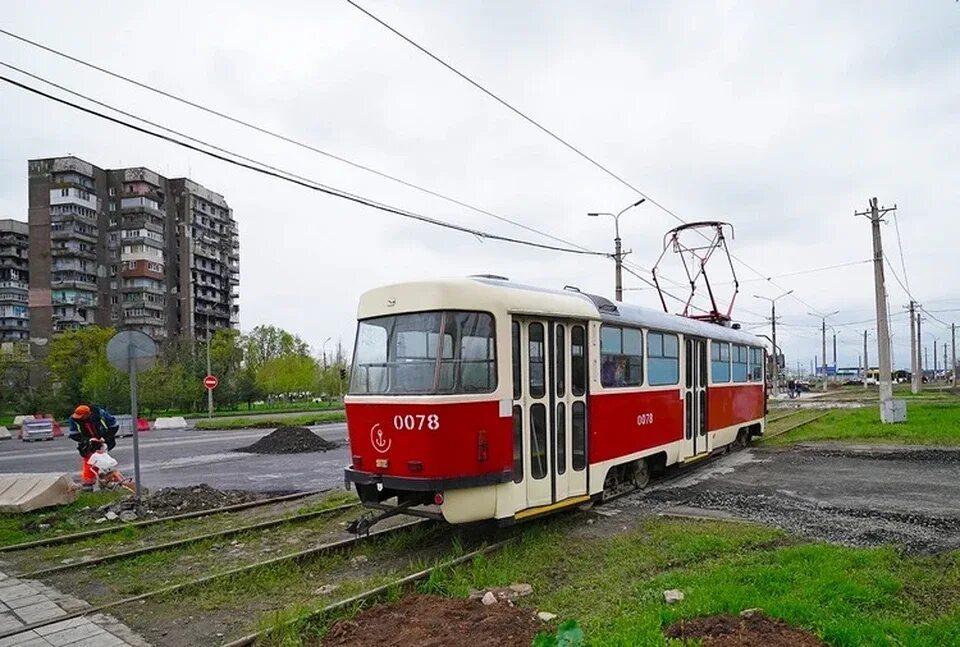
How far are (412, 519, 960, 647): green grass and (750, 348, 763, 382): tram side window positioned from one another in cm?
1058

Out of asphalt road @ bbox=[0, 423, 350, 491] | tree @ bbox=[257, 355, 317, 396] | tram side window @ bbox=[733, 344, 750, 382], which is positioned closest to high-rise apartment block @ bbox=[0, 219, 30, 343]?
tree @ bbox=[257, 355, 317, 396]

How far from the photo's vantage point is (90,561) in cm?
802

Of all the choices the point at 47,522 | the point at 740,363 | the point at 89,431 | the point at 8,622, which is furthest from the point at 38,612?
the point at 740,363

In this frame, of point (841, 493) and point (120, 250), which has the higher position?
point (120, 250)

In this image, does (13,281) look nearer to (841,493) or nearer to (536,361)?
(536,361)

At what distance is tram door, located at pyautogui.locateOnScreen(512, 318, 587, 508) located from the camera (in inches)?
322

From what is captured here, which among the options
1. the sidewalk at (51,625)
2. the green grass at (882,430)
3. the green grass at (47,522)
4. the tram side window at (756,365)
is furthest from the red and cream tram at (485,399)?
the green grass at (882,430)

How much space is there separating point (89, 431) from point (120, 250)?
7336 cm

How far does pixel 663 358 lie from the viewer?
40.1ft

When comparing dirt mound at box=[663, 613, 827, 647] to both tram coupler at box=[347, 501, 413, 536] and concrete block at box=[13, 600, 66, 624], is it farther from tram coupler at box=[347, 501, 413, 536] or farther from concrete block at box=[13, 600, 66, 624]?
concrete block at box=[13, 600, 66, 624]

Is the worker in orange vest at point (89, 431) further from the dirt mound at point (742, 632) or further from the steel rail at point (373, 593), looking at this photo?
the dirt mound at point (742, 632)

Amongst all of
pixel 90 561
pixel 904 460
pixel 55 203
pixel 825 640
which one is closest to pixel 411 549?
pixel 90 561

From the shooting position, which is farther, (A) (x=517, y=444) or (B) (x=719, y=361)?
(B) (x=719, y=361)

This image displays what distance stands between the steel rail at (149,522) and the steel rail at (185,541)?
1249mm
